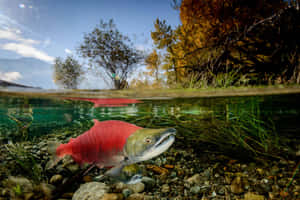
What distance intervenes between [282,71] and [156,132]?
7829 mm

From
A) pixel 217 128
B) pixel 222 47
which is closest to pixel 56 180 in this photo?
pixel 217 128

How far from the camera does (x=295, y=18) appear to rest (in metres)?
5.92

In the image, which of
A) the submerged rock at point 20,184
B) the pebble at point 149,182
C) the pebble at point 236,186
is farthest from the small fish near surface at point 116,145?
the pebble at point 236,186

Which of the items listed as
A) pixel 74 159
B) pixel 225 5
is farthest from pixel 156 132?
pixel 225 5

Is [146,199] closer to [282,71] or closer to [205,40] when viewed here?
[205,40]

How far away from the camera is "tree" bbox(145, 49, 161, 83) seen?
6301 mm

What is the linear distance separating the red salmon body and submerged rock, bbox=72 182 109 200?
477 millimetres

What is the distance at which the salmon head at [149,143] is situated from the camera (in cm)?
203

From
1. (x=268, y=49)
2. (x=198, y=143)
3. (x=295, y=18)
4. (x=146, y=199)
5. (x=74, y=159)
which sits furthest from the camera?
(x=268, y=49)

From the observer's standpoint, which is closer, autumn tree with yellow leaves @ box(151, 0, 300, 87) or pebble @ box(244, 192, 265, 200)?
pebble @ box(244, 192, 265, 200)

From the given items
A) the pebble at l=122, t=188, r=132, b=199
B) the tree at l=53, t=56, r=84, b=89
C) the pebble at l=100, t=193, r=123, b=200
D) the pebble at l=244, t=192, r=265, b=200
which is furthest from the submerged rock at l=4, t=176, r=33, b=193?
the tree at l=53, t=56, r=84, b=89

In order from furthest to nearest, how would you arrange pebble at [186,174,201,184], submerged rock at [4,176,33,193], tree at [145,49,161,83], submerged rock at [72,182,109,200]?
tree at [145,49,161,83] → pebble at [186,174,201,184] → submerged rock at [4,176,33,193] → submerged rock at [72,182,109,200]

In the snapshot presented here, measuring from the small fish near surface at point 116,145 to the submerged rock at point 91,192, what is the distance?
0.23m

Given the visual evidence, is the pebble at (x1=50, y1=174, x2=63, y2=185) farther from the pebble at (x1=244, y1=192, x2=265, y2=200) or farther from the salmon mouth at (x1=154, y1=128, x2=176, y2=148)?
the pebble at (x1=244, y1=192, x2=265, y2=200)
